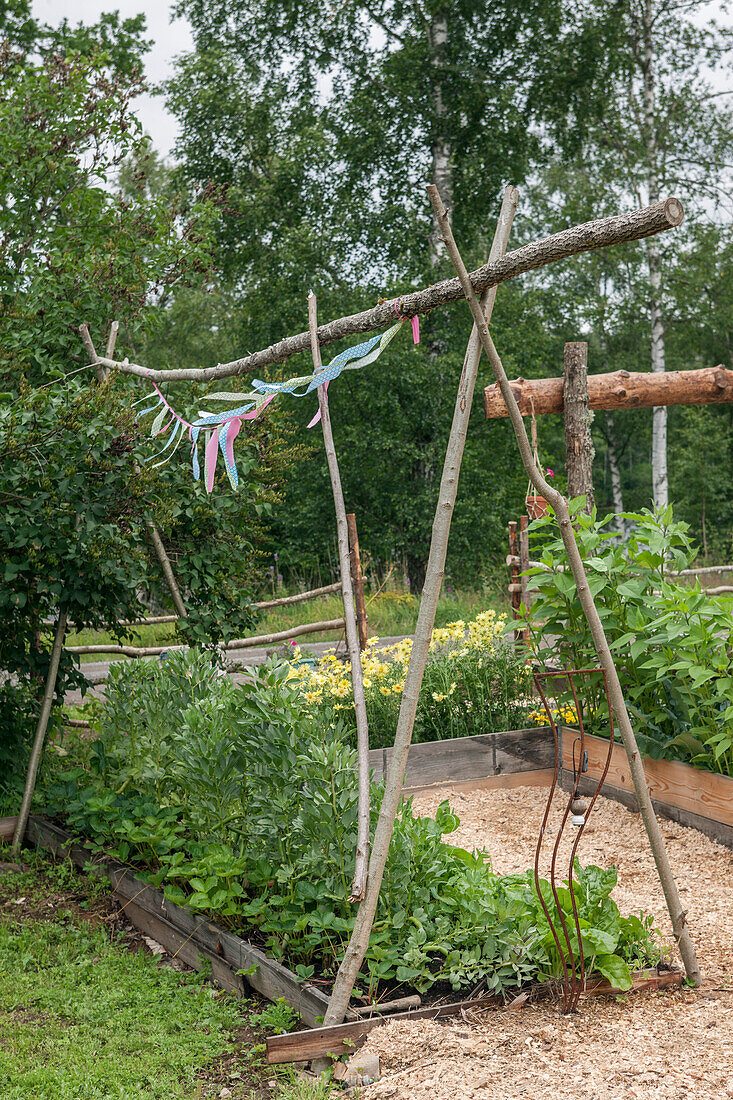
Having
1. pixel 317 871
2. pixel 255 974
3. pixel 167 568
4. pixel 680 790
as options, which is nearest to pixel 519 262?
pixel 317 871

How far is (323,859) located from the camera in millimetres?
2654

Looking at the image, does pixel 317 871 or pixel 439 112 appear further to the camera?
pixel 439 112

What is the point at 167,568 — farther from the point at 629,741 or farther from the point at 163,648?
the point at 629,741

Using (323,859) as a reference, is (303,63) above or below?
above

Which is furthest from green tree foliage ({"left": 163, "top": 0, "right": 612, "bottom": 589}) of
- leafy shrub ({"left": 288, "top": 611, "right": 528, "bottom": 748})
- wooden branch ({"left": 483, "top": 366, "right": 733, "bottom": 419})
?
leafy shrub ({"left": 288, "top": 611, "right": 528, "bottom": 748})

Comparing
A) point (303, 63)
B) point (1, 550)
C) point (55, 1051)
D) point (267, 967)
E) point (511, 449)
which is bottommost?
point (55, 1051)

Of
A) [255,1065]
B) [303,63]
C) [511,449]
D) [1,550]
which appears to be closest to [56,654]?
[1,550]

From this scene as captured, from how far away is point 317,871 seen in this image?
8.71 feet

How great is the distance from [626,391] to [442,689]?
2.47 m

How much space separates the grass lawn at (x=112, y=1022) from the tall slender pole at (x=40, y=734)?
63 centimetres

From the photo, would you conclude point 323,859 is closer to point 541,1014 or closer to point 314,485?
point 541,1014

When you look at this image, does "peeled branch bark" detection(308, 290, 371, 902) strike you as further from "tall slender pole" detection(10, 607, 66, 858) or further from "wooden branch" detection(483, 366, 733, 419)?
"wooden branch" detection(483, 366, 733, 419)

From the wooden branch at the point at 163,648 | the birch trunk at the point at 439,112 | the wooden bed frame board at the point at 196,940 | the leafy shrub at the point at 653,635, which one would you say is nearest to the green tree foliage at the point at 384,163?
the birch trunk at the point at 439,112

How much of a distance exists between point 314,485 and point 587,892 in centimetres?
1169
